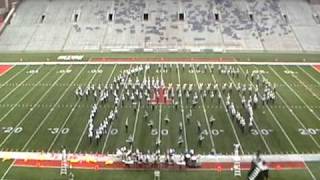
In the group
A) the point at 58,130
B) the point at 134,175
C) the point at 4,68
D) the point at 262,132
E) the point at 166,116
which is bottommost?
the point at 134,175

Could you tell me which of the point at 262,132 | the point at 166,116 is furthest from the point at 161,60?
the point at 262,132

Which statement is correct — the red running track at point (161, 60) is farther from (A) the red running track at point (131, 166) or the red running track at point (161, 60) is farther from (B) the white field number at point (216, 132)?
(A) the red running track at point (131, 166)

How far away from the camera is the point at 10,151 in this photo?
1670cm

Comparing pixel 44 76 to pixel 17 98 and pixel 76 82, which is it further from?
pixel 17 98

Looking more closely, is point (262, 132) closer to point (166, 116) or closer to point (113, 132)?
point (166, 116)

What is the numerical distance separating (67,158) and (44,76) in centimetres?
1307

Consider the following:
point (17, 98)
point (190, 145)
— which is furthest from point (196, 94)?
point (17, 98)

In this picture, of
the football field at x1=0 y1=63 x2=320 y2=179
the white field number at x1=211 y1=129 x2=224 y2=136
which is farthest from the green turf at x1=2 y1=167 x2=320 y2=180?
the white field number at x1=211 y1=129 x2=224 y2=136

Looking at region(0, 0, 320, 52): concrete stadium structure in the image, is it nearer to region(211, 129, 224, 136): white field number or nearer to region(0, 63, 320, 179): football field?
region(0, 63, 320, 179): football field

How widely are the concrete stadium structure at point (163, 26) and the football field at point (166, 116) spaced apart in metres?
10.3

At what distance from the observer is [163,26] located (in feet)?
140

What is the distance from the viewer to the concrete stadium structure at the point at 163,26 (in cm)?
3956

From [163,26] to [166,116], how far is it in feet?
76.3

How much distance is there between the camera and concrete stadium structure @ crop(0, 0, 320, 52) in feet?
130
